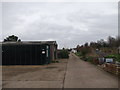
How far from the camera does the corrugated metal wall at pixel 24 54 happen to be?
92.3 feet

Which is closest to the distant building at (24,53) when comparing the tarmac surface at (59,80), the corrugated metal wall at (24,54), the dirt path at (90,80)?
the corrugated metal wall at (24,54)

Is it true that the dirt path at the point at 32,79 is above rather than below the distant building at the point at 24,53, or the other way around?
below

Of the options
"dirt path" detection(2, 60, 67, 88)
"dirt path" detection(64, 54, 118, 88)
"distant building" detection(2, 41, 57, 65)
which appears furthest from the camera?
"distant building" detection(2, 41, 57, 65)

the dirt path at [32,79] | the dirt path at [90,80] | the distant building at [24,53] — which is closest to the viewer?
the dirt path at [90,80]

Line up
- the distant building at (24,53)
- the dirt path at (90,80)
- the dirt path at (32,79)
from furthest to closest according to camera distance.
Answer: the distant building at (24,53)
the dirt path at (32,79)
the dirt path at (90,80)

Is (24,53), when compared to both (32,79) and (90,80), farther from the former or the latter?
(90,80)

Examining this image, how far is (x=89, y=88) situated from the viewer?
31.7 ft

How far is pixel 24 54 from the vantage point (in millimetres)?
28234

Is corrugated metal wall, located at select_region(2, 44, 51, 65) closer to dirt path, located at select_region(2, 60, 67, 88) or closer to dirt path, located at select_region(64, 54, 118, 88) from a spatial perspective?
dirt path, located at select_region(2, 60, 67, 88)

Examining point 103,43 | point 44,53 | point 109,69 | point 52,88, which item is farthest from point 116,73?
point 103,43

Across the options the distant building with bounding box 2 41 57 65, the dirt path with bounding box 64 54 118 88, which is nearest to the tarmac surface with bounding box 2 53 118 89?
the dirt path with bounding box 64 54 118 88

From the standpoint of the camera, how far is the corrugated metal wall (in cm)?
2812

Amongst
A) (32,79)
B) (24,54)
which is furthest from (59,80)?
(24,54)

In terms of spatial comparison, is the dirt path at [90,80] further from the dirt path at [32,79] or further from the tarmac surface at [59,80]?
the dirt path at [32,79]
